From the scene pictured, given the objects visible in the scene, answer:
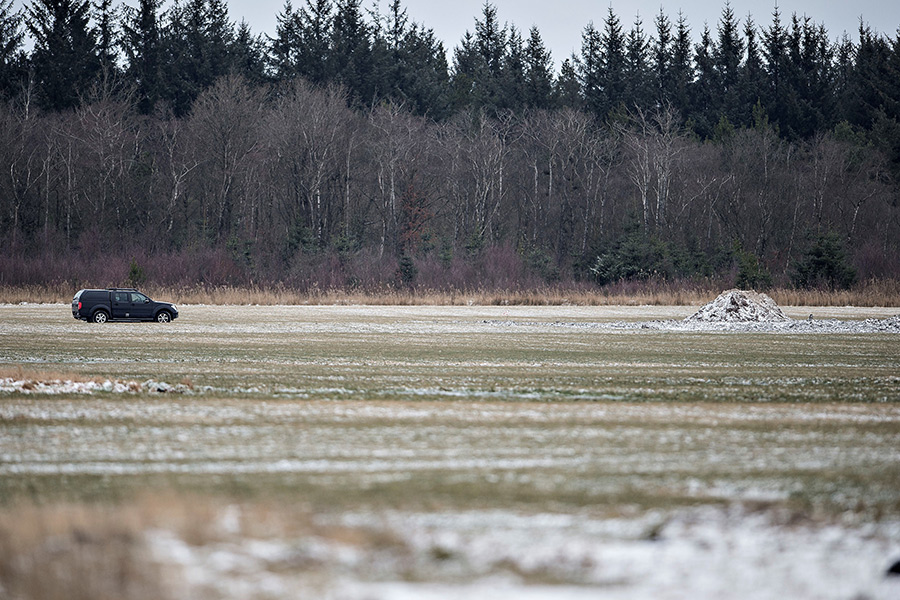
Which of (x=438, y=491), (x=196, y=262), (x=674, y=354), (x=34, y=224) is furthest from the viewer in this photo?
(x=34, y=224)

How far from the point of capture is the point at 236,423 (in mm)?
10102

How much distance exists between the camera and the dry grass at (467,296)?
46.7 metres

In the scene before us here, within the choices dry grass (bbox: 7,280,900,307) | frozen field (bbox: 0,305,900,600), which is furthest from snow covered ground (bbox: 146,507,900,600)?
dry grass (bbox: 7,280,900,307)

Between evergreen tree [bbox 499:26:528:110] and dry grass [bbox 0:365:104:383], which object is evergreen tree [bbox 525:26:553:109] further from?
dry grass [bbox 0:365:104:383]

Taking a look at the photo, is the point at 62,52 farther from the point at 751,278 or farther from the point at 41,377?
the point at 41,377

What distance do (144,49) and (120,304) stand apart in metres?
47.5

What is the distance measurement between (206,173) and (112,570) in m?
67.6

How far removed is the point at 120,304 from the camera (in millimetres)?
34375

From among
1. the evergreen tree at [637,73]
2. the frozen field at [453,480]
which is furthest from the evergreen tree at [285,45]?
the frozen field at [453,480]

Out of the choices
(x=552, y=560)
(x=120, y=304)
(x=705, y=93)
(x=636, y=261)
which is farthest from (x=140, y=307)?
(x=705, y=93)

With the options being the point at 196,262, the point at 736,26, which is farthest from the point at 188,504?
the point at 736,26

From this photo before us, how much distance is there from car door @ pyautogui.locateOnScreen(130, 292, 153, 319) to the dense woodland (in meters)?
20.9

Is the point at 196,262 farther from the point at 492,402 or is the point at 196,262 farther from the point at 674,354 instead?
the point at 492,402

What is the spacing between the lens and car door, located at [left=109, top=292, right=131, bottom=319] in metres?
34.2
